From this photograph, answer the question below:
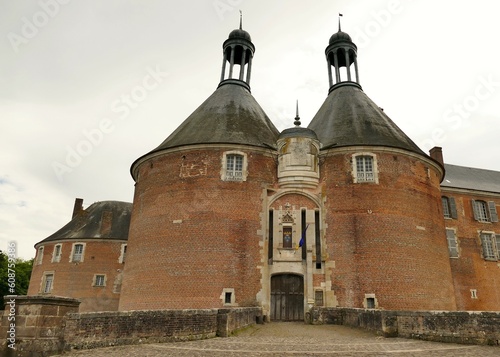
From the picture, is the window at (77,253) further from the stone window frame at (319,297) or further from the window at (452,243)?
the window at (452,243)

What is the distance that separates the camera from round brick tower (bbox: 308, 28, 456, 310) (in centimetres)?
1731

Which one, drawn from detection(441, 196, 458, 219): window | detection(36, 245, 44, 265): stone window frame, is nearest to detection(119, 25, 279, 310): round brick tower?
detection(441, 196, 458, 219): window

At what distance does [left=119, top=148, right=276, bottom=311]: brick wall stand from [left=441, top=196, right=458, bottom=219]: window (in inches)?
573

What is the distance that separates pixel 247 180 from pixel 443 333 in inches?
443

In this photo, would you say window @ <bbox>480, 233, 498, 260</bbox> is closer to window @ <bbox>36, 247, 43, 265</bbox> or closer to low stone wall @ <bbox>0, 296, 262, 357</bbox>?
low stone wall @ <bbox>0, 296, 262, 357</bbox>

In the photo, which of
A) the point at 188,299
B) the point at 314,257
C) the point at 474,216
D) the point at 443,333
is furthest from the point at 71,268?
the point at 474,216

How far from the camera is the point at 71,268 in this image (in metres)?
30.5

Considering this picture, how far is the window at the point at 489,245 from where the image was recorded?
2677 cm

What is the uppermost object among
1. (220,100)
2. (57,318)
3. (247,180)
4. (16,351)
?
(220,100)

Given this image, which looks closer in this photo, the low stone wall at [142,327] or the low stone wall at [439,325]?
the low stone wall at [142,327]

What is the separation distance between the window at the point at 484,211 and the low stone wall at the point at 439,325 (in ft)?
65.0

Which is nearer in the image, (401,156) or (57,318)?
(57,318)

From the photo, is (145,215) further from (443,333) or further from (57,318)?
(443,333)

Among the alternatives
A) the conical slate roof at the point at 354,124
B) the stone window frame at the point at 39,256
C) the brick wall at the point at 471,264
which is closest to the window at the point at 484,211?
the brick wall at the point at 471,264
